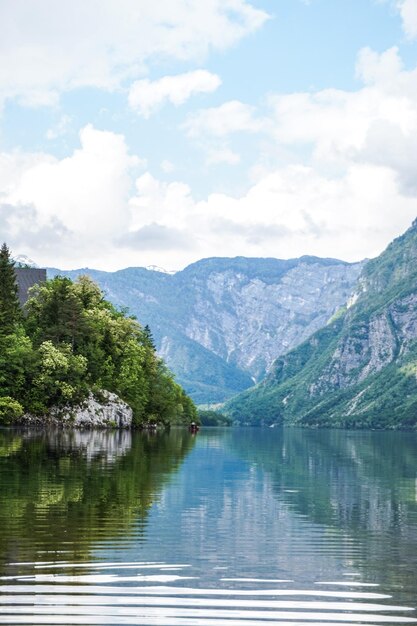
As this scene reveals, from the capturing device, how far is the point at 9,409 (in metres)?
110

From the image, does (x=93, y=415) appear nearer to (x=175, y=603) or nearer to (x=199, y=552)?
(x=199, y=552)

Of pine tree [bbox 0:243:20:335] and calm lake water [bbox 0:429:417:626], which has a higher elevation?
pine tree [bbox 0:243:20:335]

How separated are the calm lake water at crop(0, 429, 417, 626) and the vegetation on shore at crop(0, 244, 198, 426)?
70.6m

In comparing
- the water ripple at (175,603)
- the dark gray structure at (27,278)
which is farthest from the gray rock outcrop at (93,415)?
the water ripple at (175,603)

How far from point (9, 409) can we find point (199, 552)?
90.6m

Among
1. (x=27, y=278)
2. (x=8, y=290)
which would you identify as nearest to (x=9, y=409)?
(x=8, y=290)

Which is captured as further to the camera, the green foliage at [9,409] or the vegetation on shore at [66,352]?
the vegetation on shore at [66,352]

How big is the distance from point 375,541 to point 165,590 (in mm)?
10520

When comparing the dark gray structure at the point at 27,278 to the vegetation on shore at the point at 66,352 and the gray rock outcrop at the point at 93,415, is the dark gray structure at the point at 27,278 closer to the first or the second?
the vegetation on shore at the point at 66,352

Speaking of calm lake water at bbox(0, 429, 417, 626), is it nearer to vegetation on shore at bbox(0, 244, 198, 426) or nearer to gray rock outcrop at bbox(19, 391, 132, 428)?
vegetation on shore at bbox(0, 244, 198, 426)

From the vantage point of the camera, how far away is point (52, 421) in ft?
397

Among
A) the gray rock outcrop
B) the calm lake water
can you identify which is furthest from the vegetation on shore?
the calm lake water

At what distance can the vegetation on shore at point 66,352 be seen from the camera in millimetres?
115438

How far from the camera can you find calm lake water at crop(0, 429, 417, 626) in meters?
17.3
